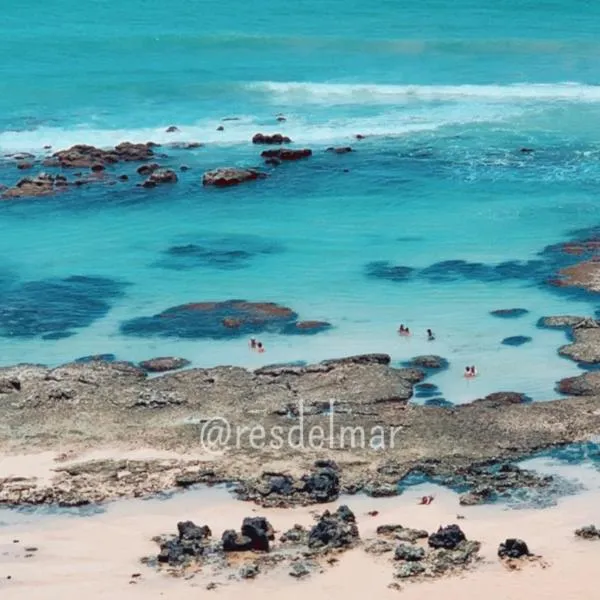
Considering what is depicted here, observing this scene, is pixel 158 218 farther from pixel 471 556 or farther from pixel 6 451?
pixel 471 556

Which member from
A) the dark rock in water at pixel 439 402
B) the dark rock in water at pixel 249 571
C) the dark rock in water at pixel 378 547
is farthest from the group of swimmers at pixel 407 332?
the dark rock in water at pixel 249 571

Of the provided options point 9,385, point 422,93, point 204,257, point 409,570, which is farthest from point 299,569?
point 422,93

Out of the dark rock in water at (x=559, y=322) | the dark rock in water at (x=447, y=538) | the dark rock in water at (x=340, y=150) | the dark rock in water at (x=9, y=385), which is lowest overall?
the dark rock in water at (x=447, y=538)

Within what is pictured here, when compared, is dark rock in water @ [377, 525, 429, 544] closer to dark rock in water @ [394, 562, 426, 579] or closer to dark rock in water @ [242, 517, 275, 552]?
dark rock in water @ [394, 562, 426, 579]

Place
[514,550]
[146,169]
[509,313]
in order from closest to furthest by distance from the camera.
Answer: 1. [514,550]
2. [509,313]
3. [146,169]

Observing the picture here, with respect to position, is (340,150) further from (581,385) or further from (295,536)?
(295,536)

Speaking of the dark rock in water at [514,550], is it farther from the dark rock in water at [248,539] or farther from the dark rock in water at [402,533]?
the dark rock in water at [248,539]
